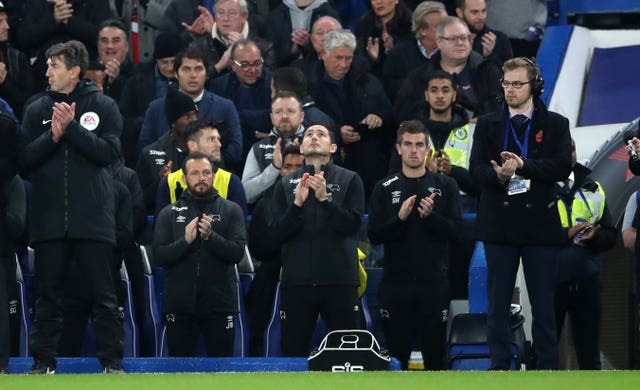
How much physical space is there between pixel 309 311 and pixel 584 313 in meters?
2.03

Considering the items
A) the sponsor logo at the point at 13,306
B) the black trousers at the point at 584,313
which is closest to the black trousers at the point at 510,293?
the black trousers at the point at 584,313

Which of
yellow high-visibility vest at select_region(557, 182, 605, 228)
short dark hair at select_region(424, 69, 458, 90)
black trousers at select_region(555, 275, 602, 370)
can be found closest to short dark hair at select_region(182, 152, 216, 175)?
short dark hair at select_region(424, 69, 458, 90)

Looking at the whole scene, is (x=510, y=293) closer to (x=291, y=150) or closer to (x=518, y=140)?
(x=518, y=140)

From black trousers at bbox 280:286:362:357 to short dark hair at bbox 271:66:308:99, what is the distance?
7.62 feet

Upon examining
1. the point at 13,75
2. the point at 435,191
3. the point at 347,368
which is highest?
the point at 13,75

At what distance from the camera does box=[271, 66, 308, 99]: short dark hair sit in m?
12.9

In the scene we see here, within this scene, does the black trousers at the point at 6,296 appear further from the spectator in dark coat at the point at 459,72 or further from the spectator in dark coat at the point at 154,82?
the spectator in dark coat at the point at 459,72

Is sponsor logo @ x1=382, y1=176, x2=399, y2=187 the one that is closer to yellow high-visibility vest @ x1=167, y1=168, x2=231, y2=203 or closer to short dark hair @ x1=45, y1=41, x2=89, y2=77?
yellow high-visibility vest @ x1=167, y1=168, x2=231, y2=203

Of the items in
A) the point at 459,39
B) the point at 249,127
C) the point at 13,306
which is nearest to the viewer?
the point at 13,306

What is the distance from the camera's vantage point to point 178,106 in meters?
12.5

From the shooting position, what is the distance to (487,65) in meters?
13.3

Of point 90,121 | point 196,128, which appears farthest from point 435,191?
point 90,121

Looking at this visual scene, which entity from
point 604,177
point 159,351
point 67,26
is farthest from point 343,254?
point 67,26

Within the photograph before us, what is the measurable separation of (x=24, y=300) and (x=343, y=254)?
95.2 inches
